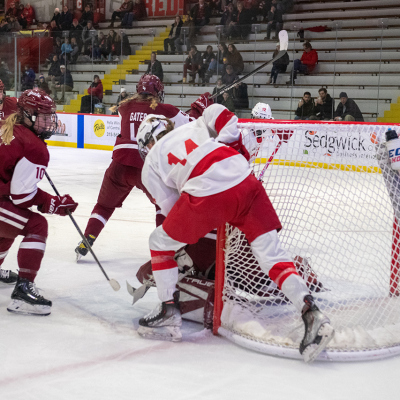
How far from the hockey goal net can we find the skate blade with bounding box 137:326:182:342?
175 millimetres

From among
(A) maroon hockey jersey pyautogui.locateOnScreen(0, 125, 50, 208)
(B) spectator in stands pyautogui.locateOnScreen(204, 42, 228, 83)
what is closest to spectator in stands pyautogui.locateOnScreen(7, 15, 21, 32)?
(B) spectator in stands pyautogui.locateOnScreen(204, 42, 228, 83)

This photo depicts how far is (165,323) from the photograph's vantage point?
220 cm

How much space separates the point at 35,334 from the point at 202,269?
2.52ft

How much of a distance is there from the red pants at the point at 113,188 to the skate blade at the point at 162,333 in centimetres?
117

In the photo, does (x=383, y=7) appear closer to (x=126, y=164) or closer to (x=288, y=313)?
(x=126, y=164)

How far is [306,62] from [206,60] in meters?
1.66

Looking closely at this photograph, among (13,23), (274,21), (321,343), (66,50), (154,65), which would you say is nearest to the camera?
(321,343)

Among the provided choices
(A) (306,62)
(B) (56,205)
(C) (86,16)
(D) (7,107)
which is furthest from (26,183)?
(C) (86,16)

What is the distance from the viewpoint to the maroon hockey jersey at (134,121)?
337cm

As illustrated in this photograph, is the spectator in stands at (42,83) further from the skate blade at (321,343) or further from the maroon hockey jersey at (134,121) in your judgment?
the skate blade at (321,343)

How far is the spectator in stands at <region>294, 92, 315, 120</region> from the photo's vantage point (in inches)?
326

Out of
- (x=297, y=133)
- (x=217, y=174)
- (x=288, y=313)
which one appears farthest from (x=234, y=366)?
(x=297, y=133)

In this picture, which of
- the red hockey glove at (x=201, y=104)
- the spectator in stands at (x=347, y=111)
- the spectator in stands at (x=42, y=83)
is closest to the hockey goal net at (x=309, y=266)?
the red hockey glove at (x=201, y=104)

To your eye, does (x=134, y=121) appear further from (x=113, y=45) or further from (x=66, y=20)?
(x=66, y=20)
